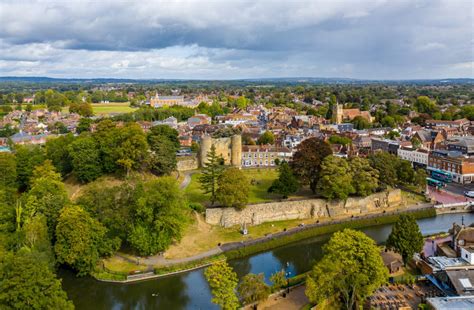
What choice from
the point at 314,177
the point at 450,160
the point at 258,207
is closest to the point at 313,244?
the point at 258,207

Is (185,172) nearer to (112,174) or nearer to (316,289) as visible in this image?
Answer: (112,174)

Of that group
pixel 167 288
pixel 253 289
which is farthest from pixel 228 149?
pixel 253 289

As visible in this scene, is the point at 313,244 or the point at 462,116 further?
the point at 462,116

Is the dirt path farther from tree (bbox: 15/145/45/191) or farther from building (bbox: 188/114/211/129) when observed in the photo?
building (bbox: 188/114/211/129)

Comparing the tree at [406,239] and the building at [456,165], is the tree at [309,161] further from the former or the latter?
the building at [456,165]

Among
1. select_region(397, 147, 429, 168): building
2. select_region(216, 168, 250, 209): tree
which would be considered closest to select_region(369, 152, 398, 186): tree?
select_region(216, 168, 250, 209): tree
